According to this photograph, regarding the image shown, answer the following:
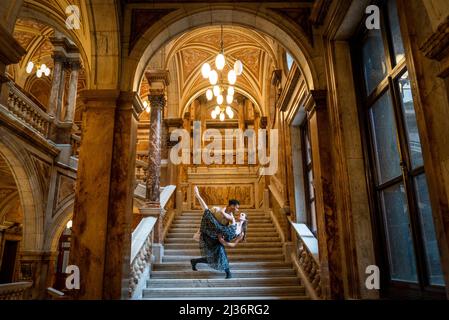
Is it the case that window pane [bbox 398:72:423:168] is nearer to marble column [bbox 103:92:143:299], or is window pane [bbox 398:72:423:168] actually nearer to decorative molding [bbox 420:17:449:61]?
decorative molding [bbox 420:17:449:61]

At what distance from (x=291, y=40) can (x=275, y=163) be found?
16.7ft

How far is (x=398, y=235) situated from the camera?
3100 millimetres

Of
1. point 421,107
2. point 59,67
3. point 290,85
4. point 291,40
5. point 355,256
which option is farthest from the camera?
point 59,67

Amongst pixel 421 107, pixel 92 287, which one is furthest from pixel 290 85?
pixel 92 287

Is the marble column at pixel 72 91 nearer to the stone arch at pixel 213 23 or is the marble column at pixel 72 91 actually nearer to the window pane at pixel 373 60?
the stone arch at pixel 213 23

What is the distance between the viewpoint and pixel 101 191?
3879 millimetres

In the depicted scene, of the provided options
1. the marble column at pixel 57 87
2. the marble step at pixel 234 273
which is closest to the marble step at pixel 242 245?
the marble step at pixel 234 273

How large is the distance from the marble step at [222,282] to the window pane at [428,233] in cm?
307

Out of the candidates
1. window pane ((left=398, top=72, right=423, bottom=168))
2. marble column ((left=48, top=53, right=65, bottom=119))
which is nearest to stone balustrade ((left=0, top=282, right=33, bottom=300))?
marble column ((left=48, top=53, right=65, bottom=119))

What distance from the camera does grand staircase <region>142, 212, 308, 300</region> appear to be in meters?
5.04

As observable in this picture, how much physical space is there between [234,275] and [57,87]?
7620mm

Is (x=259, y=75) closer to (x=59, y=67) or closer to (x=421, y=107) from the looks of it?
(x=59, y=67)

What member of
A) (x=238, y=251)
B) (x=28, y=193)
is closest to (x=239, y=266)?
(x=238, y=251)

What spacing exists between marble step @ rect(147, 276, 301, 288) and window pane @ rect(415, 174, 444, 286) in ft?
10.1
